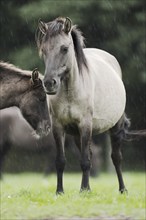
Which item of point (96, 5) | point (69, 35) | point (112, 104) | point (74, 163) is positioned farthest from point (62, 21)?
point (74, 163)

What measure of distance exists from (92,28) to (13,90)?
11286 mm

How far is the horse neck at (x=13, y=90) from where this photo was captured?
39.5 ft

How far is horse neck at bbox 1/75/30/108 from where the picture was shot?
12055 millimetres

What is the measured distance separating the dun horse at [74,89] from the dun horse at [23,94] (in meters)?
0.93

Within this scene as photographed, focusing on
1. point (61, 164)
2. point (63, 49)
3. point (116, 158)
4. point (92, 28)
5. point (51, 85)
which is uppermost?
point (63, 49)

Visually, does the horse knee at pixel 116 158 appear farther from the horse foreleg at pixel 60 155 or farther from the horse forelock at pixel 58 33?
the horse forelock at pixel 58 33

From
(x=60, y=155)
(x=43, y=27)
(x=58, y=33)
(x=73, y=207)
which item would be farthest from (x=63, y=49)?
(x=73, y=207)

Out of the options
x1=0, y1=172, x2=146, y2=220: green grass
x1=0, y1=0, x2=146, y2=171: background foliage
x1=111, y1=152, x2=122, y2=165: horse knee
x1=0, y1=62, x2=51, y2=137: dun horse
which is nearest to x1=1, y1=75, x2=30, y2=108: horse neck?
x1=0, y1=62, x2=51, y2=137: dun horse

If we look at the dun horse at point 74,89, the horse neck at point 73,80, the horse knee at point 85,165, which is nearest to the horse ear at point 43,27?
the dun horse at point 74,89

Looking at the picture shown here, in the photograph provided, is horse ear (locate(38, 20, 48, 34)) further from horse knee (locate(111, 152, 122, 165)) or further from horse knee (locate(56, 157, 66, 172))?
horse knee (locate(111, 152, 122, 165))

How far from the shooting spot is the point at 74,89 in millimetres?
10438

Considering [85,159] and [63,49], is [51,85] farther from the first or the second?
[85,159]

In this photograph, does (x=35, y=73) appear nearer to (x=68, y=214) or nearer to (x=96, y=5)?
(x=68, y=214)

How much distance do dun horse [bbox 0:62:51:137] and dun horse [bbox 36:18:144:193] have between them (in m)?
0.93
